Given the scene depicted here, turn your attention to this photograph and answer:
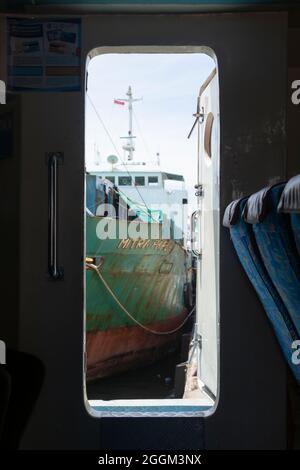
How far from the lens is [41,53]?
282 centimetres

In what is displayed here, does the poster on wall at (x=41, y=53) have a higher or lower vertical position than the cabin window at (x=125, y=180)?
lower

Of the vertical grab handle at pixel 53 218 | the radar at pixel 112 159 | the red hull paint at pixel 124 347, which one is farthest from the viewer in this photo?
the radar at pixel 112 159

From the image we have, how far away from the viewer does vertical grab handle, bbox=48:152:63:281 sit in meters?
2.77

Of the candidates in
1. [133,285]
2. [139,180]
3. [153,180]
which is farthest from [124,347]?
[139,180]

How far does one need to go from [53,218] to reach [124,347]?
6.42 metres

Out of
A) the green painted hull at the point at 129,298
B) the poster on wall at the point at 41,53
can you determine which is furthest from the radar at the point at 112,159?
the poster on wall at the point at 41,53

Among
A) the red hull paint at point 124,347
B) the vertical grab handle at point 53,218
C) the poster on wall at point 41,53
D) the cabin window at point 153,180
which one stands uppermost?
the cabin window at point 153,180

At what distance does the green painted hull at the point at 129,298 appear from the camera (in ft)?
26.9

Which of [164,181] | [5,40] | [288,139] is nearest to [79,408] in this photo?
[288,139]

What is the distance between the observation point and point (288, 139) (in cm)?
281

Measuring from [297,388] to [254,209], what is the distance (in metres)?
1.12

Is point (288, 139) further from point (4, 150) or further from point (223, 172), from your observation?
point (4, 150)

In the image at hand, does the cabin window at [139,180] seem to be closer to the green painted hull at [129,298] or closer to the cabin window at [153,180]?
the cabin window at [153,180]

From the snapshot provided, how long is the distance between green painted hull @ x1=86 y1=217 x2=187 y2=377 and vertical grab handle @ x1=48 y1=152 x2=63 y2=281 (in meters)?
4.64
